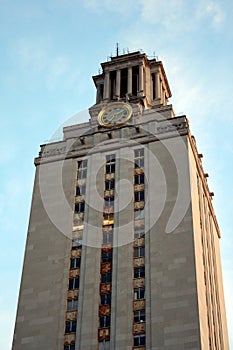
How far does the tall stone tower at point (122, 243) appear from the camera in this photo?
64.1 meters

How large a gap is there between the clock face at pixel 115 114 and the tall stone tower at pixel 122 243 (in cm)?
19

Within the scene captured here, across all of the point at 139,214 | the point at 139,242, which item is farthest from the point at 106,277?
the point at 139,214

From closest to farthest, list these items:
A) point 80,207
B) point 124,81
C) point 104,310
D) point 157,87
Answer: point 104,310 < point 80,207 < point 157,87 < point 124,81

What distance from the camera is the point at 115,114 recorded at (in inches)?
3499

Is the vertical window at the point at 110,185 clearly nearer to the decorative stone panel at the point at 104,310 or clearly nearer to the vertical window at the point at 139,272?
the vertical window at the point at 139,272

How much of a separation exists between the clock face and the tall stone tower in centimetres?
19

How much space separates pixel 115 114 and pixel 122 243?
81.8ft

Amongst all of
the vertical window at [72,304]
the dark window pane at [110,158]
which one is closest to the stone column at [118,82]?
the dark window pane at [110,158]

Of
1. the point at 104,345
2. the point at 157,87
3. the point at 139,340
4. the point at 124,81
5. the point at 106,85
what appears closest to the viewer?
the point at 139,340

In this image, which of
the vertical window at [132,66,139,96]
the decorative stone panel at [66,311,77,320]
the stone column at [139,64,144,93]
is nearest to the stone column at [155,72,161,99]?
the stone column at [139,64,144,93]

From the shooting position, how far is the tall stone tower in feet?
210

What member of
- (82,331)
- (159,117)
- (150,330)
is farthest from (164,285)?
(159,117)

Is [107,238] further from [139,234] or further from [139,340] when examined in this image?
[139,340]

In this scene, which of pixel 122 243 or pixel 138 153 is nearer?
pixel 122 243
